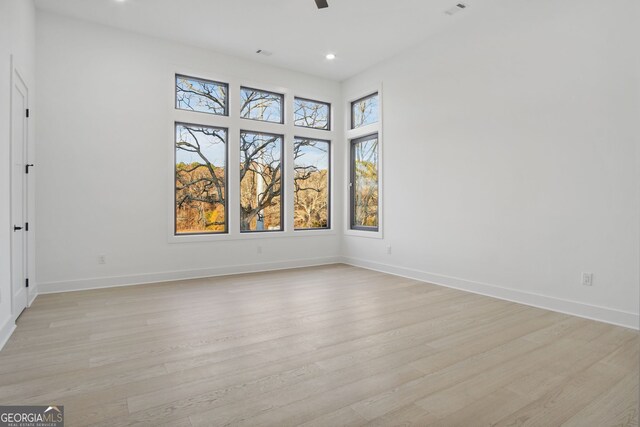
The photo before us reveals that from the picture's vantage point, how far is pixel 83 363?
2389mm

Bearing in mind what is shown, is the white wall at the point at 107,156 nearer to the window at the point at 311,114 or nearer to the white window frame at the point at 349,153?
the window at the point at 311,114

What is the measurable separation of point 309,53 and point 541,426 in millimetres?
5155

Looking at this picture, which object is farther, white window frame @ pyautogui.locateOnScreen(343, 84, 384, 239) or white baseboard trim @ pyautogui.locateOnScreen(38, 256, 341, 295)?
white window frame @ pyautogui.locateOnScreen(343, 84, 384, 239)

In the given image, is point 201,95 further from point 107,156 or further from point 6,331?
point 6,331

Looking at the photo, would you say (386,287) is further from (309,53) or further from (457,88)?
(309,53)

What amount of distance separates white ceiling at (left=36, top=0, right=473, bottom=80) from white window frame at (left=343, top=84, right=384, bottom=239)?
0.76m

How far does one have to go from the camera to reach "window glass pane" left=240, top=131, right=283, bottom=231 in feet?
19.0

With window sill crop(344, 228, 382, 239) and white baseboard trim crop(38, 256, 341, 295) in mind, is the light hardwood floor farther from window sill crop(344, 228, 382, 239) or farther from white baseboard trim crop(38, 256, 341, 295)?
window sill crop(344, 228, 382, 239)

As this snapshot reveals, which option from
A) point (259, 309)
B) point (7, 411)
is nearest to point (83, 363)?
point (7, 411)

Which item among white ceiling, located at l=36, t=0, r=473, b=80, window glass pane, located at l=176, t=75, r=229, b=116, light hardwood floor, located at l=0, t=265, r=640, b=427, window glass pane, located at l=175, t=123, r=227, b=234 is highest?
white ceiling, located at l=36, t=0, r=473, b=80

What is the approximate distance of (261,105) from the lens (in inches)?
233

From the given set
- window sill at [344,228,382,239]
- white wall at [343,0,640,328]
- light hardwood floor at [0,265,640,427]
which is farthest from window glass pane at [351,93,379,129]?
light hardwood floor at [0,265,640,427]

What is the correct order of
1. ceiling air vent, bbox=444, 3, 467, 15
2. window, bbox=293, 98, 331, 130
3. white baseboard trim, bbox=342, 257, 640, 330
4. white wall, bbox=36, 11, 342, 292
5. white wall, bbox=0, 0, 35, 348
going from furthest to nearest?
window, bbox=293, 98, 331, 130
white wall, bbox=36, 11, 342, 292
ceiling air vent, bbox=444, 3, 467, 15
white baseboard trim, bbox=342, 257, 640, 330
white wall, bbox=0, 0, 35, 348

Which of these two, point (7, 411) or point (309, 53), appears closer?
point (7, 411)
